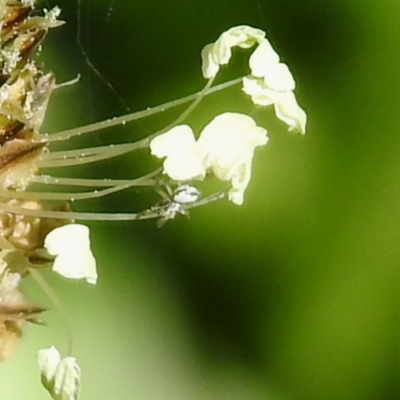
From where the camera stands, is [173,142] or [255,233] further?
→ [255,233]

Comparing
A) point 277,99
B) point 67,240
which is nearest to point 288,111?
point 277,99

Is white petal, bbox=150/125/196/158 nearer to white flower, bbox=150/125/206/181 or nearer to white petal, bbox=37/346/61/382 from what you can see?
white flower, bbox=150/125/206/181

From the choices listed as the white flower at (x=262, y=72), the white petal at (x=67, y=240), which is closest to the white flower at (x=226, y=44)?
the white flower at (x=262, y=72)

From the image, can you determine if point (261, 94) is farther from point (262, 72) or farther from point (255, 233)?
point (255, 233)

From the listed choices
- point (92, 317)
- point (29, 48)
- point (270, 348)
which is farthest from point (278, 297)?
point (29, 48)

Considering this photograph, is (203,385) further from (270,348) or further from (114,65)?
(114,65)

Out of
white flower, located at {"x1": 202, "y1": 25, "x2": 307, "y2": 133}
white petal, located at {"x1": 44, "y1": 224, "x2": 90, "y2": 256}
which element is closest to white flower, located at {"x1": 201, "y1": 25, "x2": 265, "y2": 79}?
white flower, located at {"x1": 202, "y1": 25, "x2": 307, "y2": 133}
